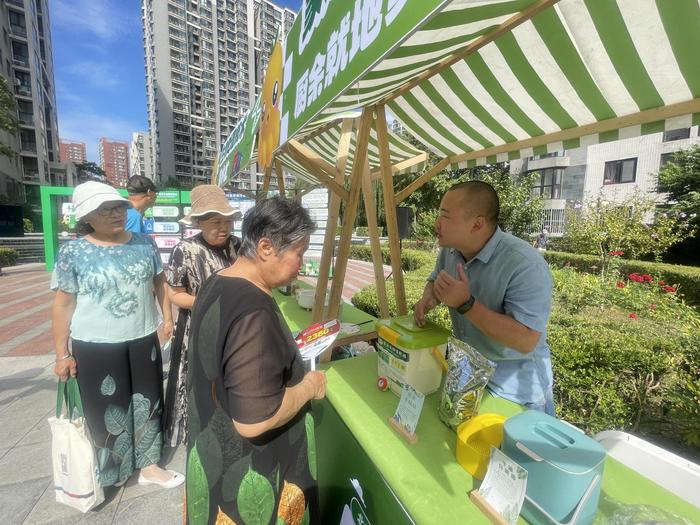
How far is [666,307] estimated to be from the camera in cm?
431

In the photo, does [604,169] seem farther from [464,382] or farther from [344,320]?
[464,382]

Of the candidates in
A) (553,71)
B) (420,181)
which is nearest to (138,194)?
(420,181)

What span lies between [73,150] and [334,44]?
189m

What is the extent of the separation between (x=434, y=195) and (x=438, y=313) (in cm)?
1456

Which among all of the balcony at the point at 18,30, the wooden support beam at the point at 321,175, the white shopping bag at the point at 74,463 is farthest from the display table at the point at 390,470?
the balcony at the point at 18,30

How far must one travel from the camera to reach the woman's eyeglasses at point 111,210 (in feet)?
6.04

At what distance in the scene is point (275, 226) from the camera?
105cm

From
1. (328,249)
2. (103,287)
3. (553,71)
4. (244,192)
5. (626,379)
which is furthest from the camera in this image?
(244,192)

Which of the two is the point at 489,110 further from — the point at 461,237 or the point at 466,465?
the point at 466,465

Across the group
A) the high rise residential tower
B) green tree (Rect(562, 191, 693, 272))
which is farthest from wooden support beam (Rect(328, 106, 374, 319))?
the high rise residential tower

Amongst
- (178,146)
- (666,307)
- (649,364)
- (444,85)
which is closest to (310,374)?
(444,85)

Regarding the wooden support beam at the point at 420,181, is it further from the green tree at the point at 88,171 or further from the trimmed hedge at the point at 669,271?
the green tree at the point at 88,171

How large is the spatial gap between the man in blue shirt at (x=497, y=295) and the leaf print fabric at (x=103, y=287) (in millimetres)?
1641

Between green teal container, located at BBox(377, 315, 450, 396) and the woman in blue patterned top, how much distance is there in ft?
4.90
